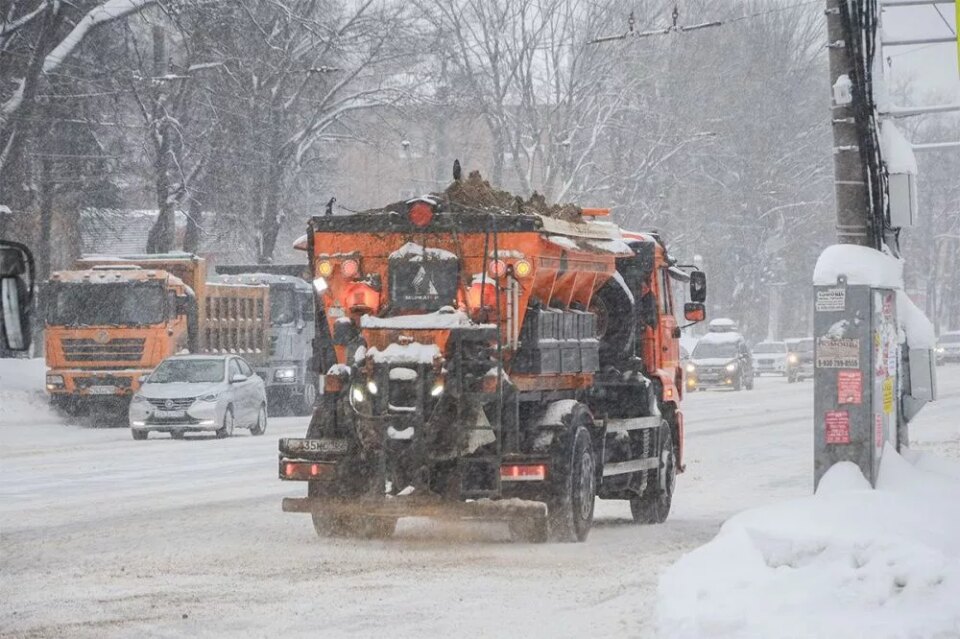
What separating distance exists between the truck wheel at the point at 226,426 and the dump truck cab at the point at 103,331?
4379 mm

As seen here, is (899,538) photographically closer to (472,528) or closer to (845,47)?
(845,47)

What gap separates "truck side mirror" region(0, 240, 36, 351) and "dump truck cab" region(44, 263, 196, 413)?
86.5 ft

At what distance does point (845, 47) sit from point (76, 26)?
24909 mm

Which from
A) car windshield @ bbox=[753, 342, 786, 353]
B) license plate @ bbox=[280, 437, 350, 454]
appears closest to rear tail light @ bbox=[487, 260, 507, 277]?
license plate @ bbox=[280, 437, 350, 454]

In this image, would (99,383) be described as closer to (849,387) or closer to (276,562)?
(276,562)

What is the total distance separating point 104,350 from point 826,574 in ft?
87.1

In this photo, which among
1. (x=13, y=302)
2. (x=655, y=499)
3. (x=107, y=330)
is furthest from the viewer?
(x=107, y=330)

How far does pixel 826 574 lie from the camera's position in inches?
352

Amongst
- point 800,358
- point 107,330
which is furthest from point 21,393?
point 800,358

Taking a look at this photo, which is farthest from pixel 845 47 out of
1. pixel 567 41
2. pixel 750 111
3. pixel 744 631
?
pixel 750 111

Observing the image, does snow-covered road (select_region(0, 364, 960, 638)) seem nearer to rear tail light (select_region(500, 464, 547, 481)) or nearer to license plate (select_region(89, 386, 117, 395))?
rear tail light (select_region(500, 464, 547, 481))

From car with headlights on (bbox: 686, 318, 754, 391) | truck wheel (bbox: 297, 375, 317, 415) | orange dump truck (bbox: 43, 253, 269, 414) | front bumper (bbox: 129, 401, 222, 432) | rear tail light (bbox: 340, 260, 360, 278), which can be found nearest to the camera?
rear tail light (bbox: 340, 260, 360, 278)

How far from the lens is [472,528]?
15.2 metres

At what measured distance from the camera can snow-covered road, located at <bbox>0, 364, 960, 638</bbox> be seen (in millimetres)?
9617
